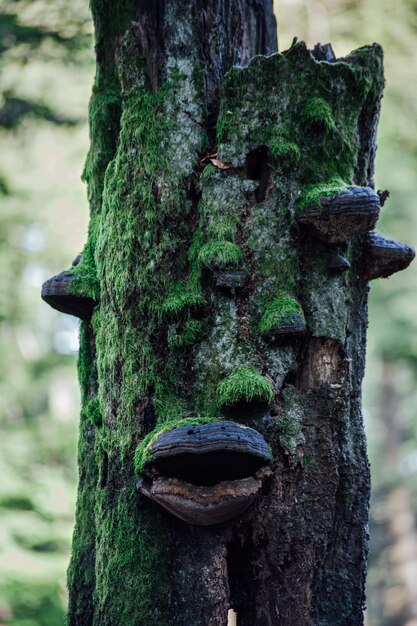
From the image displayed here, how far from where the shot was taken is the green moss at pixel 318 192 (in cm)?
298

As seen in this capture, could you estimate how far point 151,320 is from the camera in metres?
3.08

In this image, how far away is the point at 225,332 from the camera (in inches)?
118

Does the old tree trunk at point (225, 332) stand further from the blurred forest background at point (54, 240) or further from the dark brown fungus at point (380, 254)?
the blurred forest background at point (54, 240)

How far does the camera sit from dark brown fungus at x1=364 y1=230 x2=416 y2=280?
11.0ft

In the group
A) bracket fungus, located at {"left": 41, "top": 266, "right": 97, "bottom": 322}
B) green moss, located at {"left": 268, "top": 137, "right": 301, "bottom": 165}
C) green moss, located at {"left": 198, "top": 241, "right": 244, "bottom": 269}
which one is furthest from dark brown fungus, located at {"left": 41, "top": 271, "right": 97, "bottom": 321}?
green moss, located at {"left": 268, "top": 137, "right": 301, "bottom": 165}

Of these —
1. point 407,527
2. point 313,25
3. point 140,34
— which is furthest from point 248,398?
point 407,527

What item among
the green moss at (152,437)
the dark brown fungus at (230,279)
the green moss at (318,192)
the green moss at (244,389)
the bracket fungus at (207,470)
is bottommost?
the bracket fungus at (207,470)

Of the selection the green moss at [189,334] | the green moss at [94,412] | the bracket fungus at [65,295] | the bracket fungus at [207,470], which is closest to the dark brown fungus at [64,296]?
the bracket fungus at [65,295]

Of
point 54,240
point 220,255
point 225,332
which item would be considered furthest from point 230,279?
point 54,240

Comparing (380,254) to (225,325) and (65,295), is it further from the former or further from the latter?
(65,295)

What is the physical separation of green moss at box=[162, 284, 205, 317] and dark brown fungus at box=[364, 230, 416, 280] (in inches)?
36.5

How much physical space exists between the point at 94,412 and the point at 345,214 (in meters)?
1.54

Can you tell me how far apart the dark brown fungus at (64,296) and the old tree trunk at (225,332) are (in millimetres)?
12

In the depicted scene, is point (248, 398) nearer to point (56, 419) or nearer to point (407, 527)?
point (56, 419)
